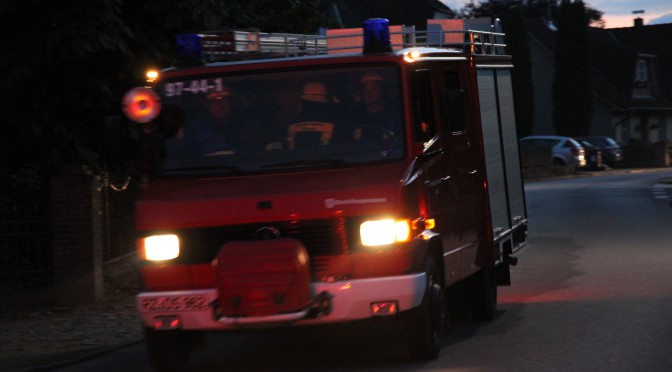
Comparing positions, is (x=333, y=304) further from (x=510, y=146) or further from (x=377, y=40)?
(x=510, y=146)

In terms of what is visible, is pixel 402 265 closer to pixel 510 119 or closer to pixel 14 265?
pixel 510 119

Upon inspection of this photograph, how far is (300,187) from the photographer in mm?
9297

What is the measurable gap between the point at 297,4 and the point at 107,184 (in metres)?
6.37

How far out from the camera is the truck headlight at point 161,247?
9383 mm

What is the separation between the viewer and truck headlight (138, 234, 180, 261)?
938cm

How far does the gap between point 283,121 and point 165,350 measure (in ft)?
5.96

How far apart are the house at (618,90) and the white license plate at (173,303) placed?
64.8m

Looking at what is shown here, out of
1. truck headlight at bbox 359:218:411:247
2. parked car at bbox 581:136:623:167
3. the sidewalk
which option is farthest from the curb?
parked car at bbox 581:136:623:167

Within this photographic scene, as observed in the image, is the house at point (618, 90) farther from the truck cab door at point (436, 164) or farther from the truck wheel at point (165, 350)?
the truck wheel at point (165, 350)

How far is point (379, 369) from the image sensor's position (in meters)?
9.67

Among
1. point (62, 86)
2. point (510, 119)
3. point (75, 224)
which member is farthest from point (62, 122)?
point (510, 119)

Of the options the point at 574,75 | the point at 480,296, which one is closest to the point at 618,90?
the point at 574,75

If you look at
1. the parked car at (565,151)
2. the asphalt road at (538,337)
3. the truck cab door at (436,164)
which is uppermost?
the parked car at (565,151)

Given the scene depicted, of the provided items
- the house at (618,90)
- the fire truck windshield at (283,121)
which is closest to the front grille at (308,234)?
the fire truck windshield at (283,121)
